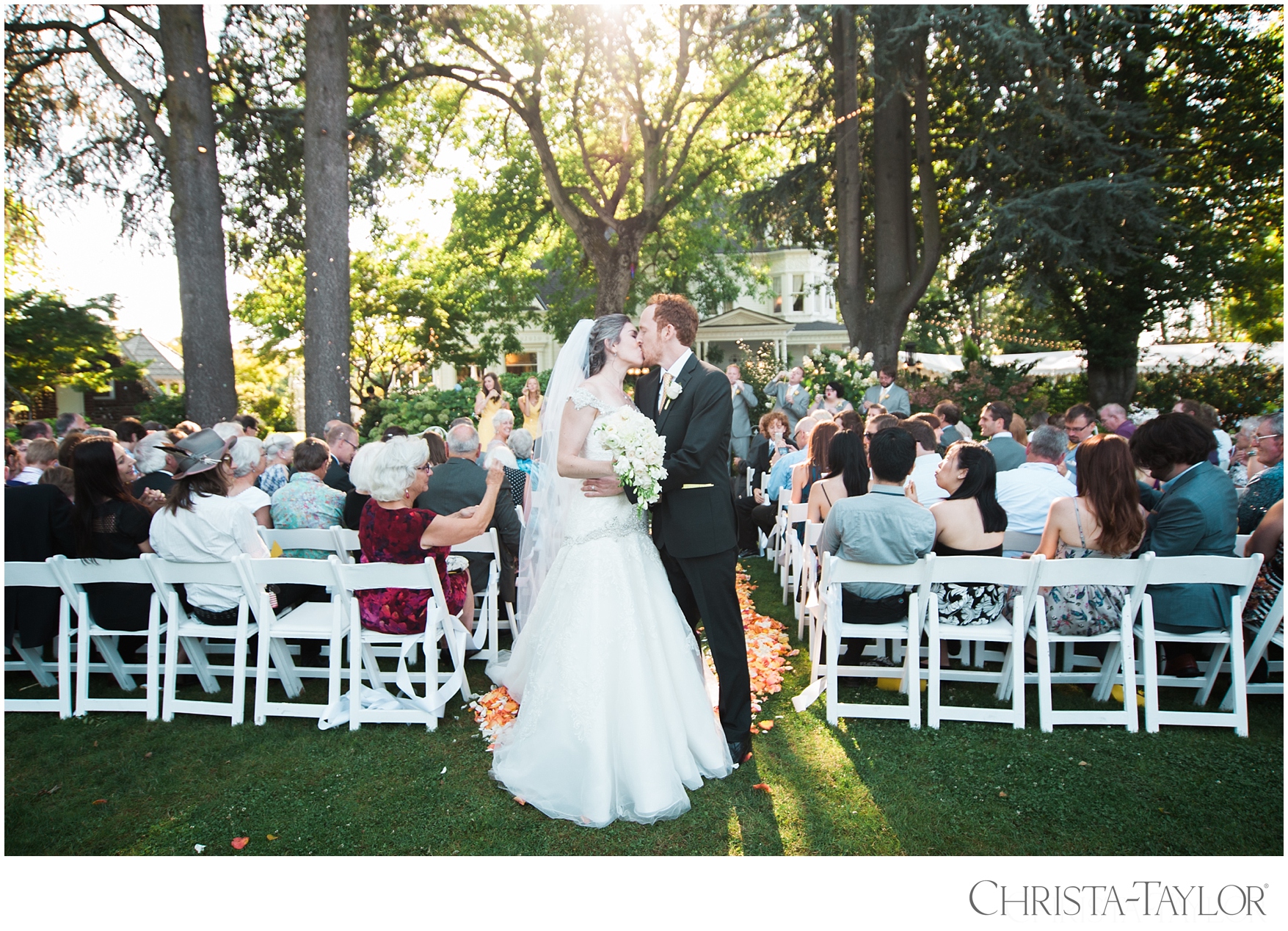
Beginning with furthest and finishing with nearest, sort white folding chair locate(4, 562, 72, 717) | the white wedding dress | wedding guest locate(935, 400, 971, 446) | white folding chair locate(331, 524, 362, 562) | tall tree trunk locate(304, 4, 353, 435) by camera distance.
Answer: tall tree trunk locate(304, 4, 353, 435)
wedding guest locate(935, 400, 971, 446)
white folding chair locate(331, 524, 362, 562)
white folding chair locate(4, 562, 72, 717)
the white wedding dress

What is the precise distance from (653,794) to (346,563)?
2093 mm

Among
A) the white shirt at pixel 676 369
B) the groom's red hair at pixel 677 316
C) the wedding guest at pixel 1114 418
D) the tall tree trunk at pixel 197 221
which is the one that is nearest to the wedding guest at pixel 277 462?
the white shirt at pixel 676 369

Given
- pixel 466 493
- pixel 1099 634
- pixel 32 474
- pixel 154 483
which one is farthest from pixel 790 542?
pixel 32 474

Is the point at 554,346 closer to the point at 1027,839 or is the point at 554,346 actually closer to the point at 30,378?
the point at 30,378

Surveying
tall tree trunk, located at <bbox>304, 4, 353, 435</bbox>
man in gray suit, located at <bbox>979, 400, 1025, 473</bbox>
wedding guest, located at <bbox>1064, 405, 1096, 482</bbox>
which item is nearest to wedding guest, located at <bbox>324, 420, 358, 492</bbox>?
tall tree trunk, located at <bbox>304, 4, 353, 435</bbox>

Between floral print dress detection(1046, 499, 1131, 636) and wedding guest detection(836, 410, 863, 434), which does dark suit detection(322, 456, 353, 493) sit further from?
floral print dress detection(1046, 499, 1131, 636)

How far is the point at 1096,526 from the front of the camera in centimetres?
454

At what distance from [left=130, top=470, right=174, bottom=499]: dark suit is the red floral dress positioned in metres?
2.44

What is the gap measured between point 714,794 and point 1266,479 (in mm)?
4253

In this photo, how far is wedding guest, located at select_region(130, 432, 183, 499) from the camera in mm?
5996

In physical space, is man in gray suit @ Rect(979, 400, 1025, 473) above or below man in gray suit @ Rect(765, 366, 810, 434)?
below

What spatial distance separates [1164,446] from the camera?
15.2 ft

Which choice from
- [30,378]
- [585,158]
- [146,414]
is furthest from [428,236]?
[30,378]

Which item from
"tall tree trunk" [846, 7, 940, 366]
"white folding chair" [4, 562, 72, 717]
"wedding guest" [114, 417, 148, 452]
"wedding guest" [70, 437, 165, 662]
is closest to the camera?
"white folding chair" [4, 562, 72, 717]
